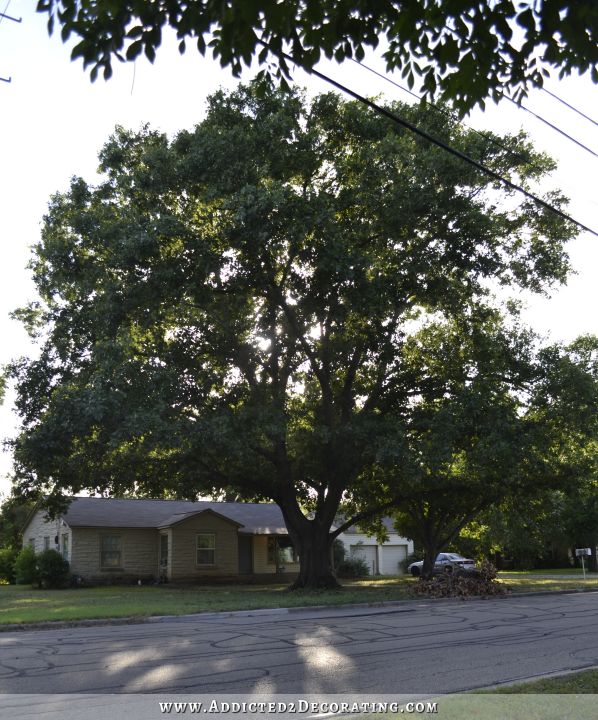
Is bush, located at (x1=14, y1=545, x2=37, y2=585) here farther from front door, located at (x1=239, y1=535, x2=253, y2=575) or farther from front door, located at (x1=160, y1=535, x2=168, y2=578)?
front door, located at (x1=239, y1=535, x2=253, y2=575)

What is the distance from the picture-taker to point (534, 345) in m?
25.5

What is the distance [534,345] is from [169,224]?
44.4 feet

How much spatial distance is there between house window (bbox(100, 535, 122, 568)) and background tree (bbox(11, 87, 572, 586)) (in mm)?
7902

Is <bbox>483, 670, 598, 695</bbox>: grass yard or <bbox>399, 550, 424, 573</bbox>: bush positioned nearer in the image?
<bbox>483, 670, 598, 695</bbox>: grass yard

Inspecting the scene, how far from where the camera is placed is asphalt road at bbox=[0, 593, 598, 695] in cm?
809

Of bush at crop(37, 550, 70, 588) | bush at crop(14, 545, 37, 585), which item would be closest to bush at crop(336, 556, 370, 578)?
bush at crop(37, 550, 70, 588)

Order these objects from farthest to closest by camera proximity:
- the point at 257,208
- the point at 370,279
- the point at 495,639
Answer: the point at 370,279
the point at 257,208
the point at 495,639

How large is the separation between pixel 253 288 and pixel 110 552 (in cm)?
1769

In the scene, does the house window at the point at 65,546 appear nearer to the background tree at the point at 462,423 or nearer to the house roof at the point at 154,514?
the house roof at the point at 154,514

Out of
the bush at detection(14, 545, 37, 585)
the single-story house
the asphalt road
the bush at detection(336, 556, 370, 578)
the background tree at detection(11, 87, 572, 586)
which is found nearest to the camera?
the asphalt road

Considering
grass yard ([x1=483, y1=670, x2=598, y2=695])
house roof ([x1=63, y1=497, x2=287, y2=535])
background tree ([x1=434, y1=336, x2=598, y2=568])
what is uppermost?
background tree ([x1=434, y1=336, x2=598, y2=568])

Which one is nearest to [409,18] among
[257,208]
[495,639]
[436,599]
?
[495,639]

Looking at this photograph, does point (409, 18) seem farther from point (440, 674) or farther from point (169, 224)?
point (169, 224)

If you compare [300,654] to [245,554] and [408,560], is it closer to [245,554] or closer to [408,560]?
[245,554]
